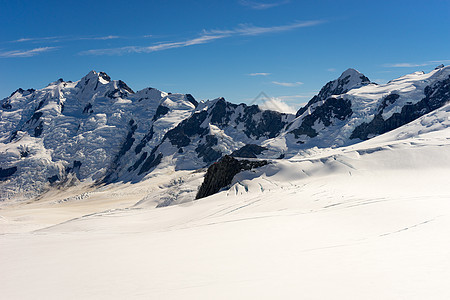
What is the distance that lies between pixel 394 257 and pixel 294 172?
2337 cm

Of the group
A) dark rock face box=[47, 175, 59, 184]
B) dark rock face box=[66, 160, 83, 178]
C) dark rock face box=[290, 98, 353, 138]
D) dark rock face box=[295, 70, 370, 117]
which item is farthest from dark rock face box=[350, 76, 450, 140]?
dark rock face box=[47, 175, 59, 184]

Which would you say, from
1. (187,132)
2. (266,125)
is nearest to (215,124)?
(187,132)

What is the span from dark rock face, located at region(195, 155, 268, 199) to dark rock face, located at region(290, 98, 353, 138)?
3200 inches

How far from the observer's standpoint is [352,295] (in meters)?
7.07

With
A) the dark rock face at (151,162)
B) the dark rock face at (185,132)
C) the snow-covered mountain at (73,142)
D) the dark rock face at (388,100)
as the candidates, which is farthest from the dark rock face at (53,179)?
the dark rock face at (388,100)

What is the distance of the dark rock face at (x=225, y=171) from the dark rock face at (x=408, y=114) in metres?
73.5

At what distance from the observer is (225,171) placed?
118 feet

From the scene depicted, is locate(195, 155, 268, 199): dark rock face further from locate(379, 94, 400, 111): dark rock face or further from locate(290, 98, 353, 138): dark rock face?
locate(379, 94, 400, 111): dark rock face

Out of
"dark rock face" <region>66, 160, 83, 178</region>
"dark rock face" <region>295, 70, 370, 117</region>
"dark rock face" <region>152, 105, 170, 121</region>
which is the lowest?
"dark rock face" <region>66, 160, 83, 178</region>

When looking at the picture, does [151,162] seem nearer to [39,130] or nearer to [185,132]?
[185,132]

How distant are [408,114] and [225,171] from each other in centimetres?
8374

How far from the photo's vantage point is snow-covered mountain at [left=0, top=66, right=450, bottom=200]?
332ft

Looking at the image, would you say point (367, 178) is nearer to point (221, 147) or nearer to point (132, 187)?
point (132, 187)

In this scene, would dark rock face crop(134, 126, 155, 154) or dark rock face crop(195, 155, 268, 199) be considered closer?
dark rock face crop(195, 155, 268, 199)
